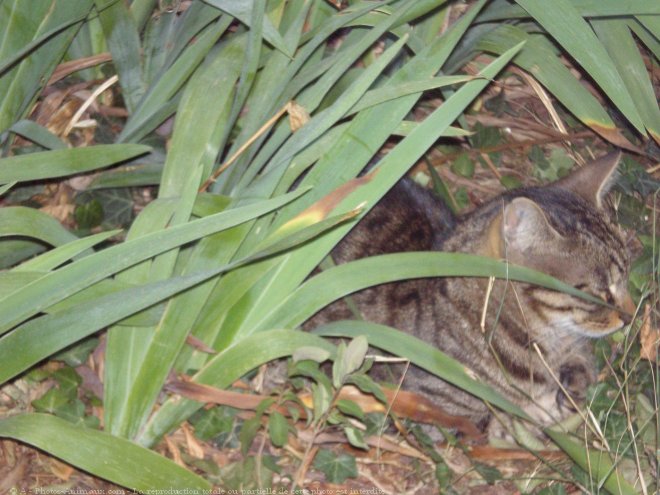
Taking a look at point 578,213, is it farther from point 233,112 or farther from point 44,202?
point 44,202

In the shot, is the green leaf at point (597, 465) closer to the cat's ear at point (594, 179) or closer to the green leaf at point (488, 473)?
the green leaf at point (488, 473)

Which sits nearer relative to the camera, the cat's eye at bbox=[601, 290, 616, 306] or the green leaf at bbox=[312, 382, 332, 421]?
the green leaf at bbox=[312, 382, 332, 421]

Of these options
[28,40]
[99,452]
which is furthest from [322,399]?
[28,40]

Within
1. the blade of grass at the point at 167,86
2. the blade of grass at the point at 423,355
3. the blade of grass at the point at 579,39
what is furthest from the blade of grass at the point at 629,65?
the blade of grass at the point at 167,86

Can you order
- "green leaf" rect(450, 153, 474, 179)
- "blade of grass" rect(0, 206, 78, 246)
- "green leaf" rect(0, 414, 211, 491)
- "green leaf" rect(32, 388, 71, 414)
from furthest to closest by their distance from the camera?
"green leaf" rect(450, 153, 474, 179) < "green leaf" rect(32, 388, 71, 414) < "blade of grass" rect(0, 206, 78, 246) < "green leaf" rect(0, 414, 211, 491)

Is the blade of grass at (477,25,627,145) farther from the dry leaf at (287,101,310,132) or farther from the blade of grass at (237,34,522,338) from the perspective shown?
the dry leaf at (287,101,310,132)

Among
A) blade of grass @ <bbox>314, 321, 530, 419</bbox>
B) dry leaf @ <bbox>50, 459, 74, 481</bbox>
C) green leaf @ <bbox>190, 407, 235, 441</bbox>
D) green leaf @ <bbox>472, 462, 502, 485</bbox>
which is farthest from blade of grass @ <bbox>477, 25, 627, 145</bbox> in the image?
dry leaf @ <bbox>50, 459, 74, 481</bbox>

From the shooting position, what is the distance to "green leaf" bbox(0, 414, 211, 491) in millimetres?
1859

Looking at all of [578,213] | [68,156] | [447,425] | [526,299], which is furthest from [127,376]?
[578,213]

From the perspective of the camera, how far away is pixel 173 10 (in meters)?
2.56

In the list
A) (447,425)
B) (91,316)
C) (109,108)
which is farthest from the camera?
(109,108)

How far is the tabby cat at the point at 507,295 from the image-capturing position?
2375mm

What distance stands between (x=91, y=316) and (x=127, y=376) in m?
0.33

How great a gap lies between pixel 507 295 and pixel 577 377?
392mm
